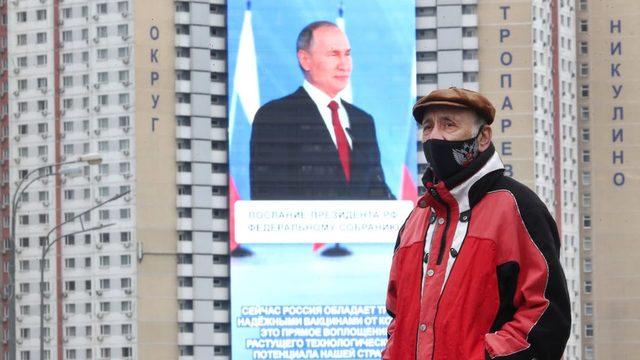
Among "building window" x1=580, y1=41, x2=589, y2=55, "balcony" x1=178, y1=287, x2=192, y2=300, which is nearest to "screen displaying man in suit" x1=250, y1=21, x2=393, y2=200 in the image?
"balcony" x1=178, y1=287, x2=192, y2=300

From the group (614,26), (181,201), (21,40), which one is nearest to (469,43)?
Result: (614,26)

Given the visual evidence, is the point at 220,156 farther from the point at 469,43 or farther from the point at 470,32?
the point at 470,32

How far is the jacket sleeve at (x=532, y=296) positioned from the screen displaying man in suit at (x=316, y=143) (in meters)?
120

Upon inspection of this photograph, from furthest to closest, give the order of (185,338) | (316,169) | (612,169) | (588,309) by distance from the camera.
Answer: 1. (612,169)
2. (588,309)
3. (316,169)
4. (185,338)

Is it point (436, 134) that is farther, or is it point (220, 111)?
point (220, 111)

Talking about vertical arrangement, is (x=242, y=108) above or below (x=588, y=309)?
above

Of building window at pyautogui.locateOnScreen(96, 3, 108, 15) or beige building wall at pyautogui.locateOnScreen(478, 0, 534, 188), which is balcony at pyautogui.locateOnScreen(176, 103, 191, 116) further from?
beige building wall at pyautogui.locateOnScreen(478, 0, 534, 188)

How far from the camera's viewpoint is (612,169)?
13788 cm

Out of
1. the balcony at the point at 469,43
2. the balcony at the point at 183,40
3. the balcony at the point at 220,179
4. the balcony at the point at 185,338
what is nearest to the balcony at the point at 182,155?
the balcony at the point at 220,179

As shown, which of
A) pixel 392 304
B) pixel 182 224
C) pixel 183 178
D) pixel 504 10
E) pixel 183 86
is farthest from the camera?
pixel 504 10

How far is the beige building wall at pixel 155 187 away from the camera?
125 m

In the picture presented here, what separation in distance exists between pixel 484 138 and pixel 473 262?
55 cm

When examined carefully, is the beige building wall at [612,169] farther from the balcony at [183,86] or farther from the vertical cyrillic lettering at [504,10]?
the balcony at [183,86]

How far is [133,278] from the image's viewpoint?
4938 inches
